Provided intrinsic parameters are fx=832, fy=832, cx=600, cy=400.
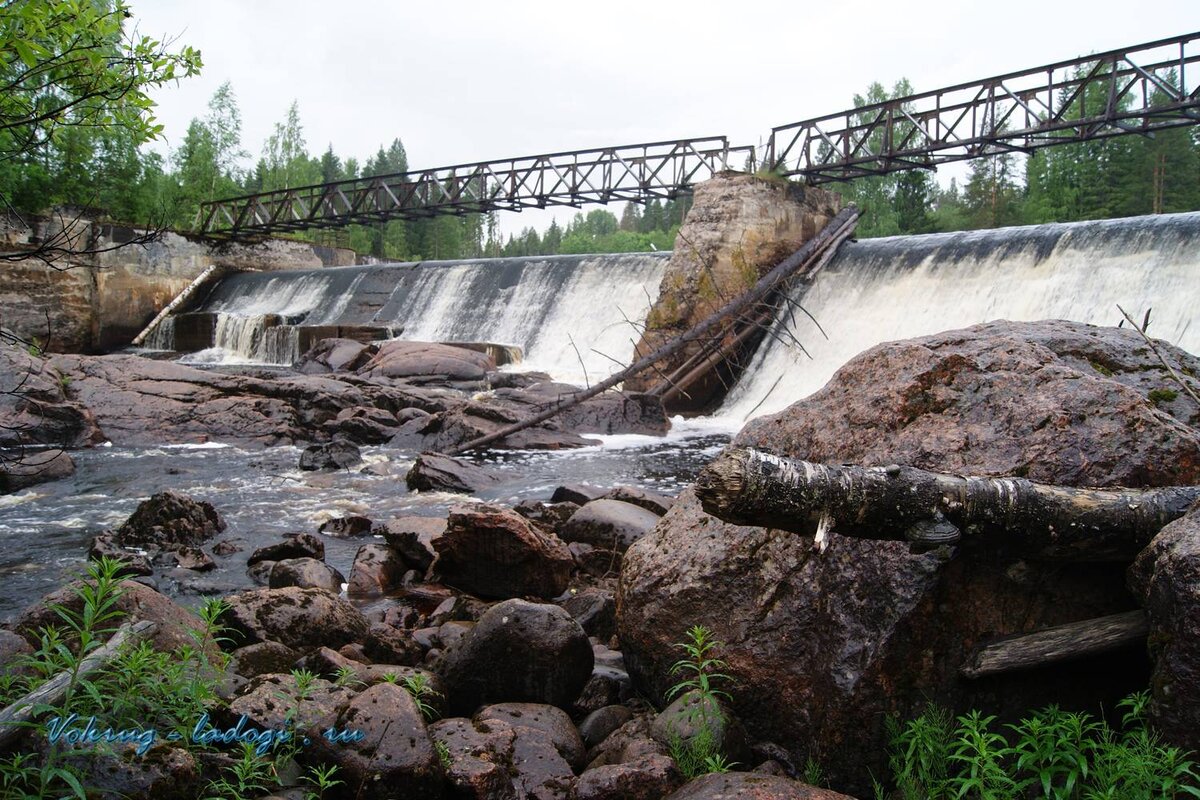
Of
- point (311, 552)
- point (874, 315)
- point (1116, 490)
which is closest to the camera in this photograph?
point (1116, 490)

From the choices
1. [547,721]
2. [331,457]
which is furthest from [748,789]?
[331,457]

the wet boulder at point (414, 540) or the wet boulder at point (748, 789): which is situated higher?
the wet boulder at point (748, 789)

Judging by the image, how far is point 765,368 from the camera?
1553 centimetres

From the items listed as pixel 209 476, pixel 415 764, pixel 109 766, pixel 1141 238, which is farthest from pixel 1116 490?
pixel 1141 238

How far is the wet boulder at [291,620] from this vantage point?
14.4 ft

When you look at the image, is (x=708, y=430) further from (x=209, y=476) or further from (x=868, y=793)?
(x=868, y=793)

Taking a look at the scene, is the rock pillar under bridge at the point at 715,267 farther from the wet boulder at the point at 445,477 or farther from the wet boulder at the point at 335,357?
the wet boulder at the point at 335,357

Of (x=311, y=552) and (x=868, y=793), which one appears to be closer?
(x=868, y=793)

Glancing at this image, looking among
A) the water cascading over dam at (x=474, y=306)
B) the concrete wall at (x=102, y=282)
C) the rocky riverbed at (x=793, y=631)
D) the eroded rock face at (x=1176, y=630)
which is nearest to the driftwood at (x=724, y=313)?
the water cascading over dam at (x=474, y=306)

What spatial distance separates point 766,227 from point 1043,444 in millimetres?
13326

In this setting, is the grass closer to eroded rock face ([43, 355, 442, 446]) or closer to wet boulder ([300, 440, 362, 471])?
wet boulder ([300, 440, 362, 471])

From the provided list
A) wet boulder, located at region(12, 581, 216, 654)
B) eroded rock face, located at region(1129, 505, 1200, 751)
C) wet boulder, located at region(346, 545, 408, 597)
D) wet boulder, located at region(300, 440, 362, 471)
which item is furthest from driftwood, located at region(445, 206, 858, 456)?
A: eroded rock face, located at region(1129, 505, 1200, 751)

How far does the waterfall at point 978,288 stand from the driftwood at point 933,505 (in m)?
10.2

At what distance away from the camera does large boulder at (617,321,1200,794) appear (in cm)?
296
